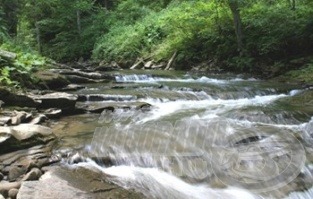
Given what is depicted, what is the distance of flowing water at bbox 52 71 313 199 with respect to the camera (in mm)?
5195

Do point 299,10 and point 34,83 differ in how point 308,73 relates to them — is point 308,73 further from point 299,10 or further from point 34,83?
point 34,83

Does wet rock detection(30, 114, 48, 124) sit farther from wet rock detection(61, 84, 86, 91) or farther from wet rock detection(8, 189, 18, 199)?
wet rock detection(61, 84, 86, 91)

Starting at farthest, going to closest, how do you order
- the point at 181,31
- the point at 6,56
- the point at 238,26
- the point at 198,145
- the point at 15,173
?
1. the point at 181,31
2. the point at 238,26
3. the point at 6,56
4. the point at 198,145
5. the point at 15,173

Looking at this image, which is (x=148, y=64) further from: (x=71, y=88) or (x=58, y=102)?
(x=58, y=102)

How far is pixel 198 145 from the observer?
6262 millimetres

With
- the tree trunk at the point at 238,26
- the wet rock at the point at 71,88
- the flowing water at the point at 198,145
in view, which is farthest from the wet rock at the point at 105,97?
the tree trunk at the point at 238,26

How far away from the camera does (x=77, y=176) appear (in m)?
5.08

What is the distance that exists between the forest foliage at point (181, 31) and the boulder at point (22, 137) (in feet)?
32.6

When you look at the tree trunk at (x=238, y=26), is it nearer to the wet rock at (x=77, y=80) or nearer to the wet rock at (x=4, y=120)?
the wet rock at (x=77, y=80)

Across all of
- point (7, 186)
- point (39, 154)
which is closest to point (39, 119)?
point (39, 154)

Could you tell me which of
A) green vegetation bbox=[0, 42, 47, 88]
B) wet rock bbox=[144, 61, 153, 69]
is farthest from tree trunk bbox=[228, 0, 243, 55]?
green vegetation bbox=[0, 42, 47, 88]

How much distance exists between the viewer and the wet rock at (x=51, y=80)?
10698 millimetres

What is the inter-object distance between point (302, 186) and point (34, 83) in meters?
7.73

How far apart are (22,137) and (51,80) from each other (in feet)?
16.7
